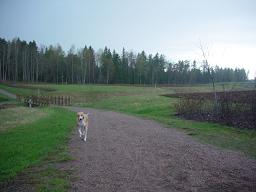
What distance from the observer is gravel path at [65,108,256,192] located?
23.3 feet

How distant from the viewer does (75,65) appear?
98375 millimetres

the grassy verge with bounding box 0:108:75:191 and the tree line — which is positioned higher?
the tree line

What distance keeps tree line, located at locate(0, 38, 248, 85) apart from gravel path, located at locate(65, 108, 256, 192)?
78.1m

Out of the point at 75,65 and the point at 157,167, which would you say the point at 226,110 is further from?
the point at 75,65

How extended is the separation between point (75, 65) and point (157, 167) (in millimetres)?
93061

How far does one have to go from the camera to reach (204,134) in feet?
53.0

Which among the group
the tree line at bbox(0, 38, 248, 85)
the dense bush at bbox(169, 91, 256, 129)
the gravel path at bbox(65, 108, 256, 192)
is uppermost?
the tree line at bbox(0, 38, 248, 85)

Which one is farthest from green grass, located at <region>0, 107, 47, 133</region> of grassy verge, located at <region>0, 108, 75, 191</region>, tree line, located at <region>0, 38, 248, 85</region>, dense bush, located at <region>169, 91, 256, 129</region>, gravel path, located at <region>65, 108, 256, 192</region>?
tree line, located at <region>0, 38, 248, 85</region>

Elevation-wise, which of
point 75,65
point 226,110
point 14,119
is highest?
point 75,65

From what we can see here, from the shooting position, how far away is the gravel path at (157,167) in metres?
7.11

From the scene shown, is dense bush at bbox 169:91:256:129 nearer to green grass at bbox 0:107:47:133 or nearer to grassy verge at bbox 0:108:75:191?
grassy verge at bbox 0:108:75:191

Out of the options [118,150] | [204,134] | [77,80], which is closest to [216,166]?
[118,150]

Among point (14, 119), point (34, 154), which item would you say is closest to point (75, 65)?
point (14, 119)

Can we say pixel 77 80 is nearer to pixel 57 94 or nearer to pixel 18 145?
pixel 57 94
